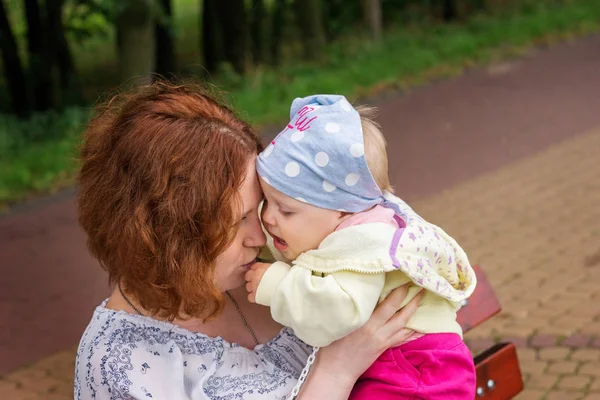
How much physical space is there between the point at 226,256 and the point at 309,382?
0.38 m

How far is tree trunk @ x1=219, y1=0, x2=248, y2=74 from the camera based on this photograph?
14.2m

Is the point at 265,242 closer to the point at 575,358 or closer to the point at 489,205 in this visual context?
the point at 575,358

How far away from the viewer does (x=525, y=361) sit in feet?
15.7

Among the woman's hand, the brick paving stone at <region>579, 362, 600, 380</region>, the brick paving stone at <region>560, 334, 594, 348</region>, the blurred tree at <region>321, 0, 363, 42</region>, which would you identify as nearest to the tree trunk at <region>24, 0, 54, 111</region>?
the blurred tree at <region>321, 0, 363, 42</region>

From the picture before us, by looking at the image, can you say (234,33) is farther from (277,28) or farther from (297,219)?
(297,219)

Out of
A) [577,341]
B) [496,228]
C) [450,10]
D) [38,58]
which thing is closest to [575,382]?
→ [577,341]

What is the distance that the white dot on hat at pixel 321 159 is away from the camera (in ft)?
7.58

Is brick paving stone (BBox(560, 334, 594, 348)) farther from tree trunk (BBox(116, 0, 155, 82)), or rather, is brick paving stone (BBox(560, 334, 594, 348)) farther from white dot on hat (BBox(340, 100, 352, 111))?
tree trunk (BBox(116, 0, 155, 82))

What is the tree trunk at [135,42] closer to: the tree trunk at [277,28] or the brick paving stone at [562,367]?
the tree trunk at [277,28]

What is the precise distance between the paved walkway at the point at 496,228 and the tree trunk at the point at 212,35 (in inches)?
155

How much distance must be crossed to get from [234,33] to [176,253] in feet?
40.5

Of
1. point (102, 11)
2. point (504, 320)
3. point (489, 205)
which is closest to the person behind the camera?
point (504, 320)

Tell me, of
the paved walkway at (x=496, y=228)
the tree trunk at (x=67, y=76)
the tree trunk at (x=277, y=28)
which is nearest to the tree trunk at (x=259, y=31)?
the tree trunk at (x=277, y=28)

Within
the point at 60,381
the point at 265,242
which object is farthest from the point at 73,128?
the point at 265,242
